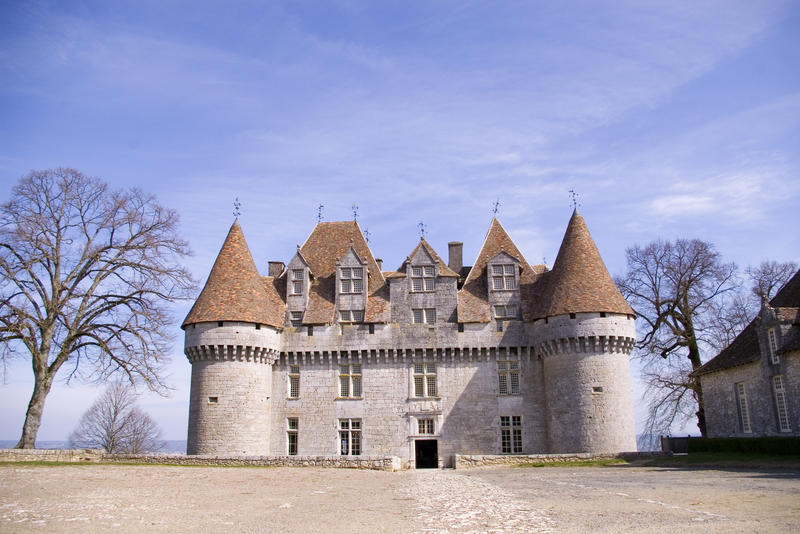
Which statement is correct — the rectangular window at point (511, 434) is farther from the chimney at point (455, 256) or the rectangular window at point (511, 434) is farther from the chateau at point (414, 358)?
the chimney at point (455, 256)

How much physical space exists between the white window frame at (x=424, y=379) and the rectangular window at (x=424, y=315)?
2096 mm

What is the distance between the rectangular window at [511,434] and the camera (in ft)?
102

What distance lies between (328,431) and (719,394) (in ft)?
60.6

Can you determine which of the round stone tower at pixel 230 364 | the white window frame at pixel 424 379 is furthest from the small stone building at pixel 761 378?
the round stone tower at pixel 230 364

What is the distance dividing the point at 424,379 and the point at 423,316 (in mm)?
3124

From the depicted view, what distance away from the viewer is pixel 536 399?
31.7 m

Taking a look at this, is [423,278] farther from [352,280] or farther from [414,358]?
[414,358]

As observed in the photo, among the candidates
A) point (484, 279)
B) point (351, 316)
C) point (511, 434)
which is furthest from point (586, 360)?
point (351, 316)

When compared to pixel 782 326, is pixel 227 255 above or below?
above

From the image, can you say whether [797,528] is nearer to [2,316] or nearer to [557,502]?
[557,502]

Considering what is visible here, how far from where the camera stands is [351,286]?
33906 mm

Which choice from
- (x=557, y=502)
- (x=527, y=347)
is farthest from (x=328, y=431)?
(x=557, y=502)

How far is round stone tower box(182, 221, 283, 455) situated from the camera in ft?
97.1

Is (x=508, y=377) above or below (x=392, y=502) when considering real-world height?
above
